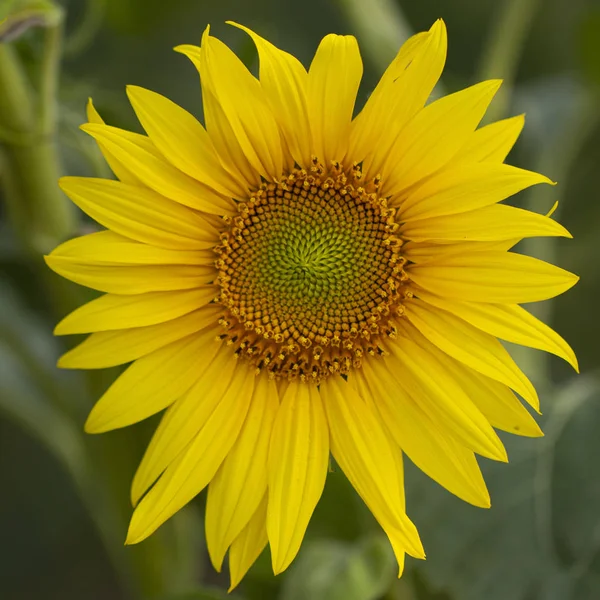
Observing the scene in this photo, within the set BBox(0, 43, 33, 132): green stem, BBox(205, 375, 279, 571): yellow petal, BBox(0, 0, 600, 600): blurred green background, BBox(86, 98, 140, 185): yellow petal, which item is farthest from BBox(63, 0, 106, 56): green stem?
BBox(205, 375, 279, 571): yellow petal

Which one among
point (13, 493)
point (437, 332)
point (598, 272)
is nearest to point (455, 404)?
point (437, 332)

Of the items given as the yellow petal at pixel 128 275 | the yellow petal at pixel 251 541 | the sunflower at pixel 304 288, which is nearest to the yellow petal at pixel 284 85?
the sunflower at pixel 304 288

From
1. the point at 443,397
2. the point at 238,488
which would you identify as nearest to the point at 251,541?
the point at 238,488

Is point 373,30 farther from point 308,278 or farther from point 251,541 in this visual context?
point 251,541

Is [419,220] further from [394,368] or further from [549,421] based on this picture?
[549,421]

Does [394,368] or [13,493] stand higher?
[394,368]

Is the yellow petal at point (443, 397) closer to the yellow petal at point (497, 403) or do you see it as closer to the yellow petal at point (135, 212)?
the yellow petal at point (497, 403)

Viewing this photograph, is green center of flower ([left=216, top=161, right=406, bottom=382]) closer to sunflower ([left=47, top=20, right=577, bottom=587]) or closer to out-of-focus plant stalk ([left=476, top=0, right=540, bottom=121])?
sunflower ([left=47, top=20, right=577, bottom=587])
